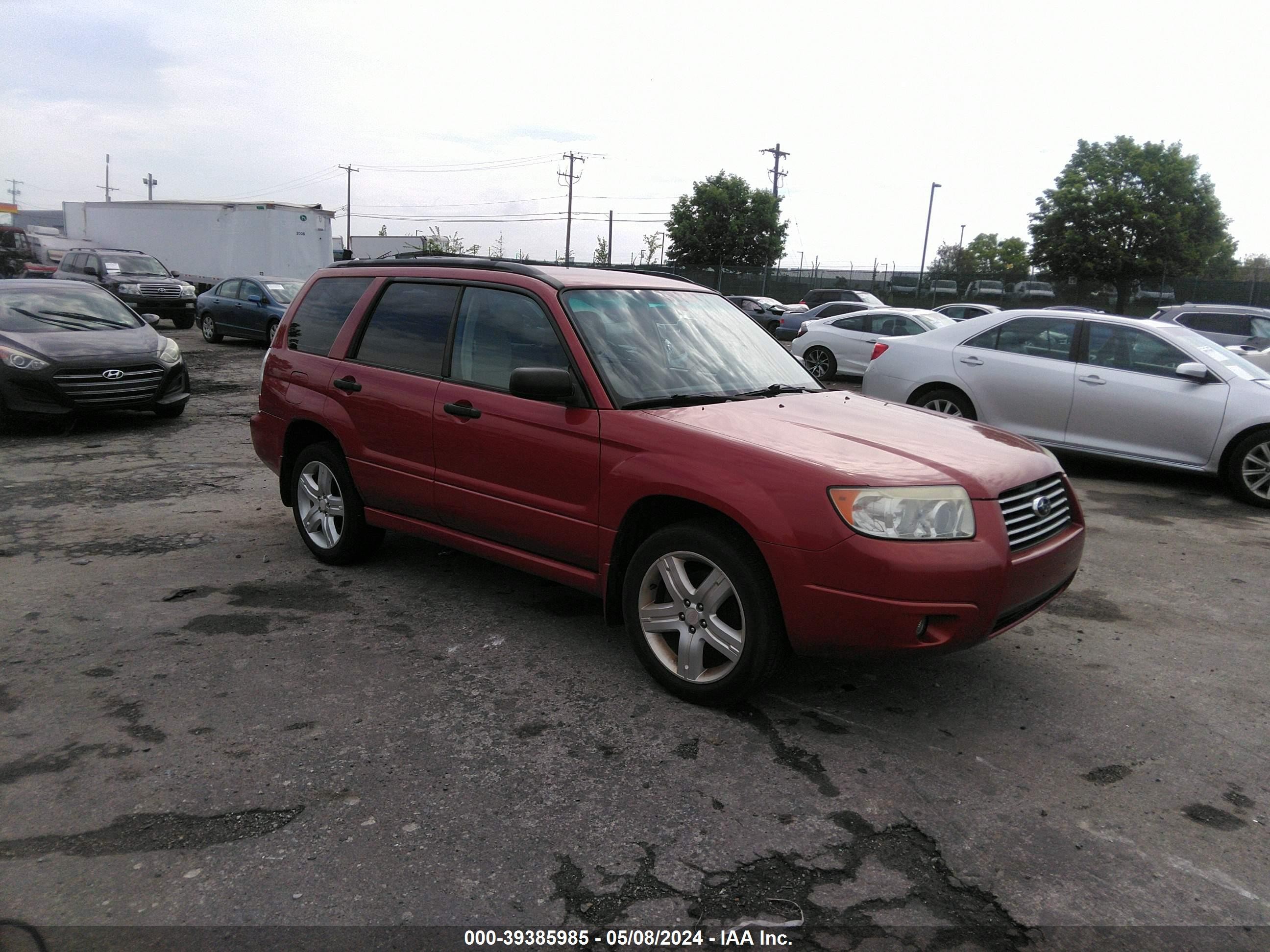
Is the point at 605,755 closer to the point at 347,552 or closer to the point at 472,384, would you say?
the point at 472,384

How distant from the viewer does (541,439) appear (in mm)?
4184

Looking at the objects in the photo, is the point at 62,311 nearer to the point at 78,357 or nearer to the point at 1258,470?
the point at 78,357

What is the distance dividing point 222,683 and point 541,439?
5.54 feet

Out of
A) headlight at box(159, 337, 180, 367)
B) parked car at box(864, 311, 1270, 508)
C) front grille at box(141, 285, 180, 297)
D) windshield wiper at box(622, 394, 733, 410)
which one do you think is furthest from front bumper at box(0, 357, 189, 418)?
front grille at box(141, 285, 180, 297)

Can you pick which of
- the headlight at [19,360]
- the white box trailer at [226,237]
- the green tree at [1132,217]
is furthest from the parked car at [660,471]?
the green tree at [1132,217]

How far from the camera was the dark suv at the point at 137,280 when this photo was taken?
853 inches

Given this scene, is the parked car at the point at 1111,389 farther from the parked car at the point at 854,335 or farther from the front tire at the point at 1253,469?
the parked car at the point at 854,335

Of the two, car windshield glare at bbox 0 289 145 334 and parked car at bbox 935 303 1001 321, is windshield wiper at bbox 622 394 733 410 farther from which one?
parked car at bbox 935 303 1001 321

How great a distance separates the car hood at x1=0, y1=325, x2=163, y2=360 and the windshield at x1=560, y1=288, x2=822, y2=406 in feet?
24.4

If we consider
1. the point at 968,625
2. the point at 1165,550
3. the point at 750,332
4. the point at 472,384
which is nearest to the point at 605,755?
the point at 968,625

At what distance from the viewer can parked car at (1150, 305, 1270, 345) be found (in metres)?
14.7

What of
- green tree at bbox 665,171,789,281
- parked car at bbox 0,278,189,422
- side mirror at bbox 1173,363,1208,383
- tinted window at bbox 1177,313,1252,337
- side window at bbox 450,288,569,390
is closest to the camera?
side window at bbox 450,288,569,390

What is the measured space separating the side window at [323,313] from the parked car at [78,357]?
5132mm

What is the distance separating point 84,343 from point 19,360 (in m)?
0.66
